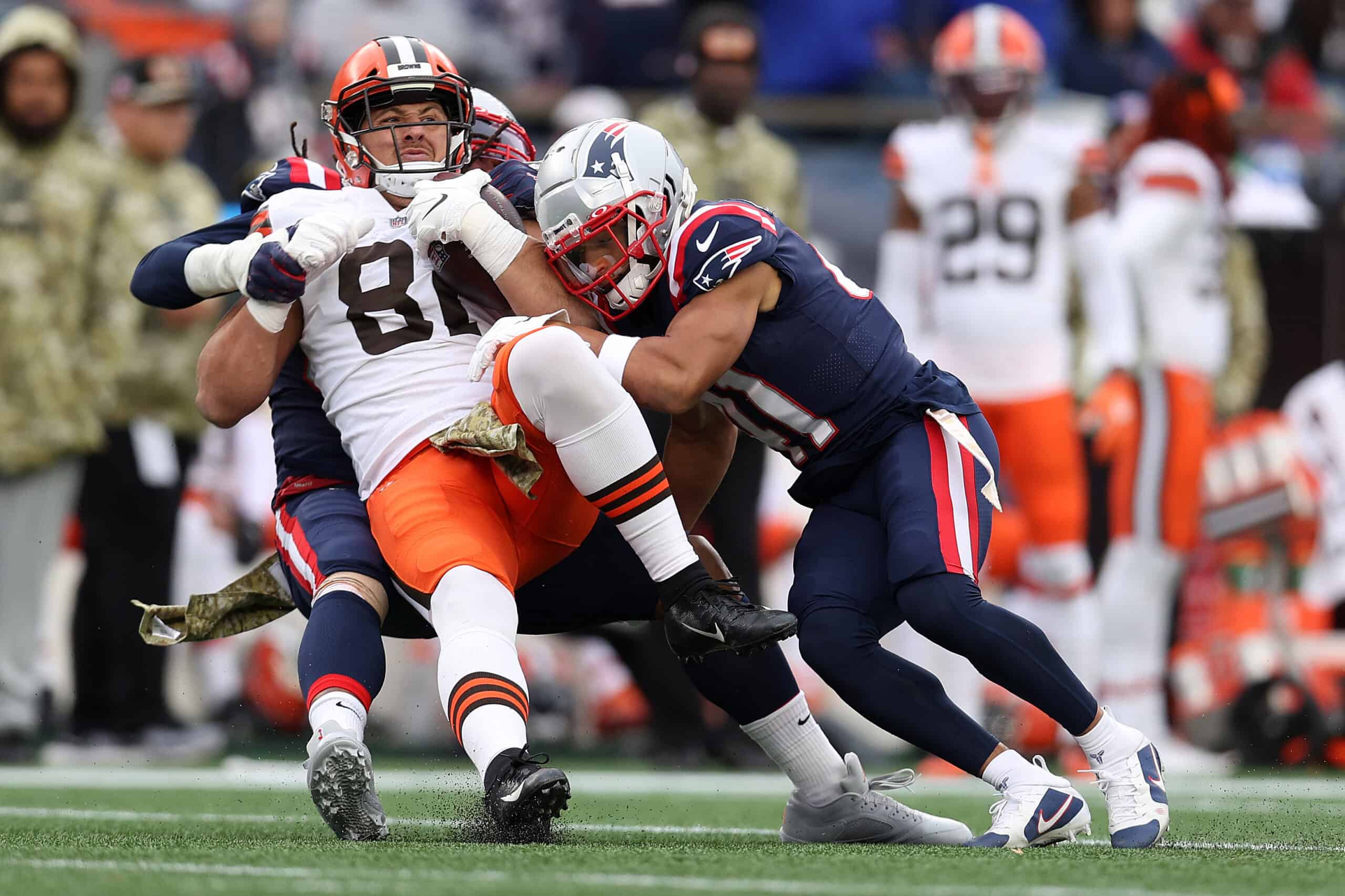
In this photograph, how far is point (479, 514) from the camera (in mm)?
3719

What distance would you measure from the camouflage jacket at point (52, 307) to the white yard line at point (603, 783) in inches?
46.1

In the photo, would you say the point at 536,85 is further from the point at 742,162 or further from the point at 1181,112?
the point at 1181,112

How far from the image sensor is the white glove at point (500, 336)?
3.61 meters

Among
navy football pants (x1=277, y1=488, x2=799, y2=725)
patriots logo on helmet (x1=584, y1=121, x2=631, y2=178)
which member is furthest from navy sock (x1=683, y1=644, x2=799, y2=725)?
patriots logo on helmet (x1=584, y1=121, x2=631, y2=178)

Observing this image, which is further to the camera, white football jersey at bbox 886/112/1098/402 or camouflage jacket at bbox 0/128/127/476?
camouflage jacket at bbox 0/128/127/476

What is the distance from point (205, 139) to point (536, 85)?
145cm

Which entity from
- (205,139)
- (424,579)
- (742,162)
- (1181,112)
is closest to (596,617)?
(424,579)

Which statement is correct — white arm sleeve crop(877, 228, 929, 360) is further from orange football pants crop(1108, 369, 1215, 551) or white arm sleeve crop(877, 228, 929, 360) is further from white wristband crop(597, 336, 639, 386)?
white wristband crop(597, 336, 639, 386)

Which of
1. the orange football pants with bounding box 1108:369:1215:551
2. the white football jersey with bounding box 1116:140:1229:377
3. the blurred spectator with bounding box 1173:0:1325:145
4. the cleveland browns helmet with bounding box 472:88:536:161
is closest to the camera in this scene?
the cleveland browns helmet with bounding box 472:88:536:161

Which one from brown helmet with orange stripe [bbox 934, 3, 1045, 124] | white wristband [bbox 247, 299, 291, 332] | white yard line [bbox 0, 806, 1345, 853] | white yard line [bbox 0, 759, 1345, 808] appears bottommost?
white yard line [bbox 0, 759, 1345, 808]

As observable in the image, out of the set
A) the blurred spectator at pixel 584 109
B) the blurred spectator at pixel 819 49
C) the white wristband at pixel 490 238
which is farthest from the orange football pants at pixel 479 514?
the blurred spectator at pixel 819 49

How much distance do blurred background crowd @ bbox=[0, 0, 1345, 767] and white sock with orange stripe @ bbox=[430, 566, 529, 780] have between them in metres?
2.51

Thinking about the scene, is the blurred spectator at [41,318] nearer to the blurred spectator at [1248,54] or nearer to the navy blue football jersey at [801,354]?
the navy blue football jersey at [801,354]

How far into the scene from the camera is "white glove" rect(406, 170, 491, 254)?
376 centimetres
